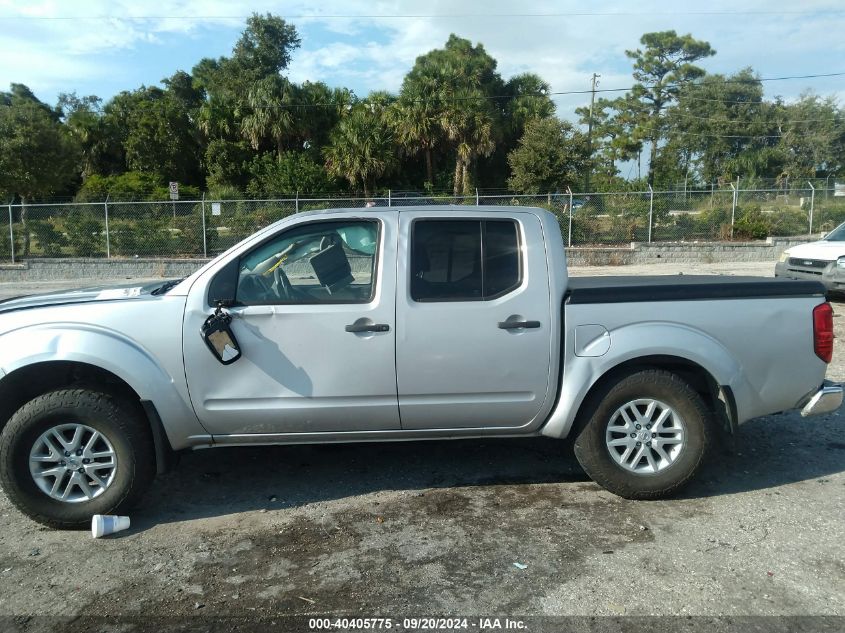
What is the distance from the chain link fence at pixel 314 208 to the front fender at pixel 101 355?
1480 cm

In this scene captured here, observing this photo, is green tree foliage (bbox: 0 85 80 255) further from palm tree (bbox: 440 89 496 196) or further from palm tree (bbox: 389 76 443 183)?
palm tree (bbox: 440 89 496 196)

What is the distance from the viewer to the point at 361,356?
4.26 metres

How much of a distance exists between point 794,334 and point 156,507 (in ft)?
13.8

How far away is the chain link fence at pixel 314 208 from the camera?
1991cm

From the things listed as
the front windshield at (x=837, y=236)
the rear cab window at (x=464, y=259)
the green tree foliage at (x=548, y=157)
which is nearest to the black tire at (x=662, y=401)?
the rear cab window at (x=464, y=259)

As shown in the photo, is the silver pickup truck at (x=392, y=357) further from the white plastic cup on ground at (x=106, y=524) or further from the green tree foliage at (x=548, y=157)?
the green tree foliage at (x=548, y=157)

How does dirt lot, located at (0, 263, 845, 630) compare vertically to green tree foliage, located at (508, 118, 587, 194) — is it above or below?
below

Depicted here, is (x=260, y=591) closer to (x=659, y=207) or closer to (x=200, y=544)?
(x=200, y=544)

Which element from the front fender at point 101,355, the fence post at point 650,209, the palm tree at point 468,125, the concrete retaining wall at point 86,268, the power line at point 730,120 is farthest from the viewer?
the power line at point 730,120

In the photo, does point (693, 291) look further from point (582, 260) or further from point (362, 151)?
point (362, 151)

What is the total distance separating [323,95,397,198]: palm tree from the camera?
30.1 m

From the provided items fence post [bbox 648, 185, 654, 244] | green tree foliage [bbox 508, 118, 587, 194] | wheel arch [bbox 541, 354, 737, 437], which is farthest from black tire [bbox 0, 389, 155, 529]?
green tree foliage [bbox 508, 118, 587, 194]

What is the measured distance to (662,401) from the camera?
14.5 ft

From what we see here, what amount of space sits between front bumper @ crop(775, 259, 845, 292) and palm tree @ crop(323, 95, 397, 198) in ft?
63.5
